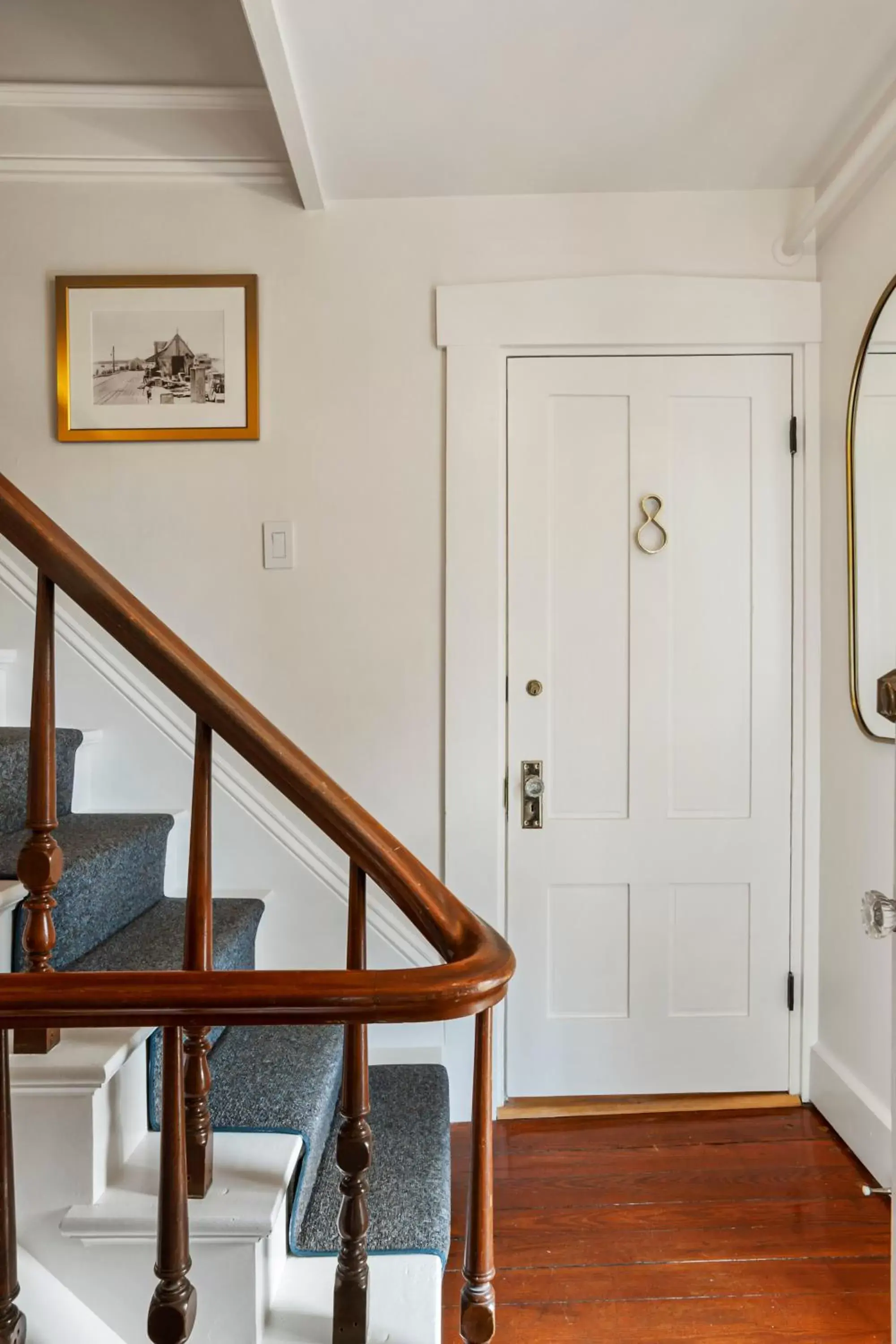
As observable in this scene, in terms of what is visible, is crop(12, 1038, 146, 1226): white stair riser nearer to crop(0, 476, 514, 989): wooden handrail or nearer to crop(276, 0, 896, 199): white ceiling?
crop(0, 476, 514, 989): wooden handrail

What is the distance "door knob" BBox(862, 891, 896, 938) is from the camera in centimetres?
111

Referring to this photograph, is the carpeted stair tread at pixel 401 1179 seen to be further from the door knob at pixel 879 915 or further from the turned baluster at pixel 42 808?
the door knob at pixel 879 915

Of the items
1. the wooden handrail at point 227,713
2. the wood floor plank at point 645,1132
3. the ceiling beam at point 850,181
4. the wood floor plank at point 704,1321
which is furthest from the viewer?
the wood floor plank at point 645,1132

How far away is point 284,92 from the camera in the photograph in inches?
67.4

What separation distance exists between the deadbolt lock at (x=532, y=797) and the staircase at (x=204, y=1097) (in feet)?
2.83

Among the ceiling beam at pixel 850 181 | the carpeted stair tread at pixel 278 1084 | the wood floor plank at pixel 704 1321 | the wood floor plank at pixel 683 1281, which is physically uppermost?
the ceiling beam at pixel 850 181

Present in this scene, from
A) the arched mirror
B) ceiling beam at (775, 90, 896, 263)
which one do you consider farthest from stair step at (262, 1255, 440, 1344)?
ceiling beam at (775, 90, 896, 263)

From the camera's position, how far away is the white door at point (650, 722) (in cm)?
221

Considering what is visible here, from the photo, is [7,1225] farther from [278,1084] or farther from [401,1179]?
[401,1179]

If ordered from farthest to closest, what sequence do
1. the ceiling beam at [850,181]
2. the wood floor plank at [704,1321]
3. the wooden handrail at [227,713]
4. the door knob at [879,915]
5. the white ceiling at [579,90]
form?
the ceiling beam at [850,181], the white ceiling at [579,90], the wood floor plank at [704,1321], the door knob at [879,915], the wooden handrail at [227,713]

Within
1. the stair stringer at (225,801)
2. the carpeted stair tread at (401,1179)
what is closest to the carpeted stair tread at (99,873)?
the stair stringer at (225,801)

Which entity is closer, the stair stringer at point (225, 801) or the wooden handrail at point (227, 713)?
the wooden handrail at point (227, 713)


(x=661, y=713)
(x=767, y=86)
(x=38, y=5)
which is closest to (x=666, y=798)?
(x=661, y=713)

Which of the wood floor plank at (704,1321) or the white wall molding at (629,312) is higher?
the white wall molding at (629,312)
